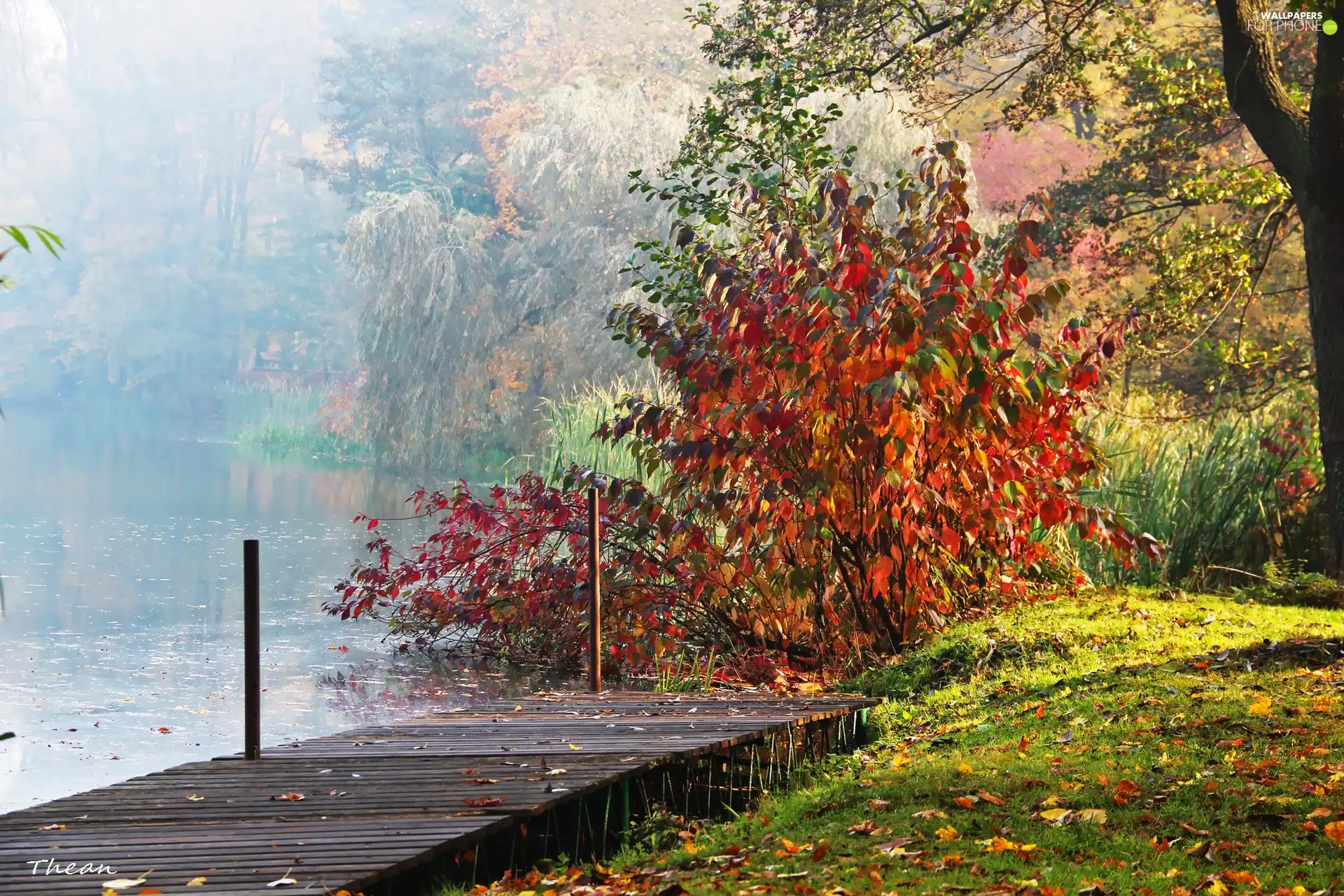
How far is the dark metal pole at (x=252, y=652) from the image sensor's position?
4656 mm

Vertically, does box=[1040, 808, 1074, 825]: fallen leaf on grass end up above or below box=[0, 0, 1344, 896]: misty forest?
below

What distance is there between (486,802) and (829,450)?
320cm

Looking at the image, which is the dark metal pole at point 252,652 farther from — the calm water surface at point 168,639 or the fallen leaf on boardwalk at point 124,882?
the calm water surface at point 168,639

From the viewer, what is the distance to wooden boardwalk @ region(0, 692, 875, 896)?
3.45 m

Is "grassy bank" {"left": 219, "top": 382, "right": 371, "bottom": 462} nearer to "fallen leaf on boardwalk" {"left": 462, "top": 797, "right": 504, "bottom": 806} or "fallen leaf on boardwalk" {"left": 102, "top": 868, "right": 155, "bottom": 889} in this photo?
"fallen leaf on boardwalk" {"left": 462, "top": 797, "right": 504, "bottom": 806}

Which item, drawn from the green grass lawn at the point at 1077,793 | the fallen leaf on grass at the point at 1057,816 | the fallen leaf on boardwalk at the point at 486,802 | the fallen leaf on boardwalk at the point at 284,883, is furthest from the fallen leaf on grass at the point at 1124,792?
the fallen leaf on boardwalk at the point at 284,883

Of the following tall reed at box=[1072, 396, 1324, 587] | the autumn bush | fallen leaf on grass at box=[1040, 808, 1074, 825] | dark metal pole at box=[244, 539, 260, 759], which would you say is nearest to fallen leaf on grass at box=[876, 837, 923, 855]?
fallen leaf on grass at box=[1040, 808, 1074, 825]

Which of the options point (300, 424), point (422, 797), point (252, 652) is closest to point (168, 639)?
point (252, 652)

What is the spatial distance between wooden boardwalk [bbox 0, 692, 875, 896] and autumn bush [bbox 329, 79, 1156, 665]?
134 centimetres

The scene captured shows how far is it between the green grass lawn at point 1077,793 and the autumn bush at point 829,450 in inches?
35.5

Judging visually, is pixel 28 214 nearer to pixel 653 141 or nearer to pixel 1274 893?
pixel 653 141

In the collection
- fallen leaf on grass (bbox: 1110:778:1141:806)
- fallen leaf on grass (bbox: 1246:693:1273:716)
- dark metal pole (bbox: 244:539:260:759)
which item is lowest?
fallen leaf on grass (bbox: 1110:778:1141:806)

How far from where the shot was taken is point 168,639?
924 centimetres

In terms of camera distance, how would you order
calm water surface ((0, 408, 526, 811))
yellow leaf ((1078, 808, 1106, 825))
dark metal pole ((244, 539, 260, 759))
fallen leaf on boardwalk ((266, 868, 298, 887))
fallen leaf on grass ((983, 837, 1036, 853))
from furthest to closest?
calm water surface ((0, 408, 526, 811)), dark metal pole ((244, 539, 260, 759)), yellow leaf ((1078, 808, 1106, 825)), fallen leaf on grass ((983, 837, 1036, 853)), fallen leaf on boardwalk ((266, 868, 298, 887))
